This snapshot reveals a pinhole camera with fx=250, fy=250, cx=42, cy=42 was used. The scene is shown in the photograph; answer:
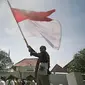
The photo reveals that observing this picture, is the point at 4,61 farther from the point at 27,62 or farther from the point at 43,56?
the point at 43,56

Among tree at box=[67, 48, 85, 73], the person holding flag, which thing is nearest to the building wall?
the person holding flag

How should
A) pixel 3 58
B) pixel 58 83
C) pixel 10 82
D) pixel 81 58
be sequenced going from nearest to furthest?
1. pixel 58 83
2. pixel 10 82
3. pixel 81 58
4. pixel 3 58

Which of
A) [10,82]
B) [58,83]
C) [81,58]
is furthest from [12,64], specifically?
[58,83]

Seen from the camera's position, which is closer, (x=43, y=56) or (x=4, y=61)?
(x=43, y=56)

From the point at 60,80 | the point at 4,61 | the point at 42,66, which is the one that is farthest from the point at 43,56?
the point at 4,61

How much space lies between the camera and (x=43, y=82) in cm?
692

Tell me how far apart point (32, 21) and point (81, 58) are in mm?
48097

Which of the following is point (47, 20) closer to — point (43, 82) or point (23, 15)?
point (23, 15)

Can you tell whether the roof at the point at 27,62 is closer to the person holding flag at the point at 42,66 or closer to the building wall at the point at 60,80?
the building wall at the point at 60,80

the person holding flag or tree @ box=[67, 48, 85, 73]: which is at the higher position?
tree @ box=[67, 48, 85, 73]

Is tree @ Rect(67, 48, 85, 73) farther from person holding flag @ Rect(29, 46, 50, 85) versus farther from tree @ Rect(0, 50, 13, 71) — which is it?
person holding flag @ Rect(29, 46, 50, 85)

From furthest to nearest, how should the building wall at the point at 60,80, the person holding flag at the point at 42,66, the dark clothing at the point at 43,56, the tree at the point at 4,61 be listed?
1. the tree at the point at 4,61
2. the building wall at the point at 60,80
3. the dark clothing at the point at 43,56
4. the person holding flag at the point at 42,66

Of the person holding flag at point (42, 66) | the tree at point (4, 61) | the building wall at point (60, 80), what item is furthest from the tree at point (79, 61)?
the person holding flag at point (42, 66)

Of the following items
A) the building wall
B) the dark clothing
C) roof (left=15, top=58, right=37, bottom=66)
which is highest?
roof (left=15, top=58, right=37, bottom=66)
